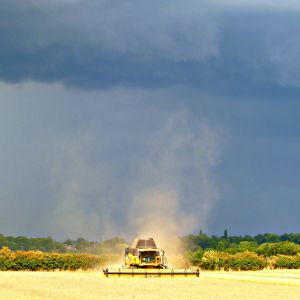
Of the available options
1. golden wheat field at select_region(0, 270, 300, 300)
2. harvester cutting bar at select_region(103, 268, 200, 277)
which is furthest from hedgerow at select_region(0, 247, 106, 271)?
golden wheat field at select_region(0, 270, 300, 300)

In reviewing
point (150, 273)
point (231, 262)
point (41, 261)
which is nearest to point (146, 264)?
point (150, 273)

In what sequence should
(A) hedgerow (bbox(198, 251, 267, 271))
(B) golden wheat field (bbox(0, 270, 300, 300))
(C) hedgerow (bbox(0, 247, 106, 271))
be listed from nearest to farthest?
(B) golden wheat field (bbox(0, 270, 300, 300))
(C) hedgerow (bbox(0, 247, 106, 271))
(A) hedgerow (bbox(198, 251, 267, 271))

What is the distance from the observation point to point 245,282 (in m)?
64.1

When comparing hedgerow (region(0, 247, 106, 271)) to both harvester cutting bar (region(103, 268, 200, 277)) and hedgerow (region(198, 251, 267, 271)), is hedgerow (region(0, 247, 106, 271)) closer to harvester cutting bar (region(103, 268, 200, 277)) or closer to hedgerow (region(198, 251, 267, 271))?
hedgerow (region(198, 251, 267, 271))

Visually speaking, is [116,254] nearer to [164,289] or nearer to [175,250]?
[175,250]

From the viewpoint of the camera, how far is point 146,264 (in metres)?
74.5

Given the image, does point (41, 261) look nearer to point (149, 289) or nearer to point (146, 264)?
point (146, 264)

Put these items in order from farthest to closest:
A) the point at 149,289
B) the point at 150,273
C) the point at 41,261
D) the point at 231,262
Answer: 1. the point at 231,262
2. the point at 41,261
3. the point at 150,273
4. the point at 149,289

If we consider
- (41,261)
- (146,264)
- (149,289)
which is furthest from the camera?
(41,261)

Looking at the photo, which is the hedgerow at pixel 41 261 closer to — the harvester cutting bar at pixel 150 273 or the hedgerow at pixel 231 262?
the hedgerow at pixel 231 262

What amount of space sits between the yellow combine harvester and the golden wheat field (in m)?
1.79

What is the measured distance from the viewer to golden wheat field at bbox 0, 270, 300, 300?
4888 centimetres

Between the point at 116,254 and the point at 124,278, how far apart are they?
3127 centimetres

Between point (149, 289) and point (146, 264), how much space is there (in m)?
19.7
